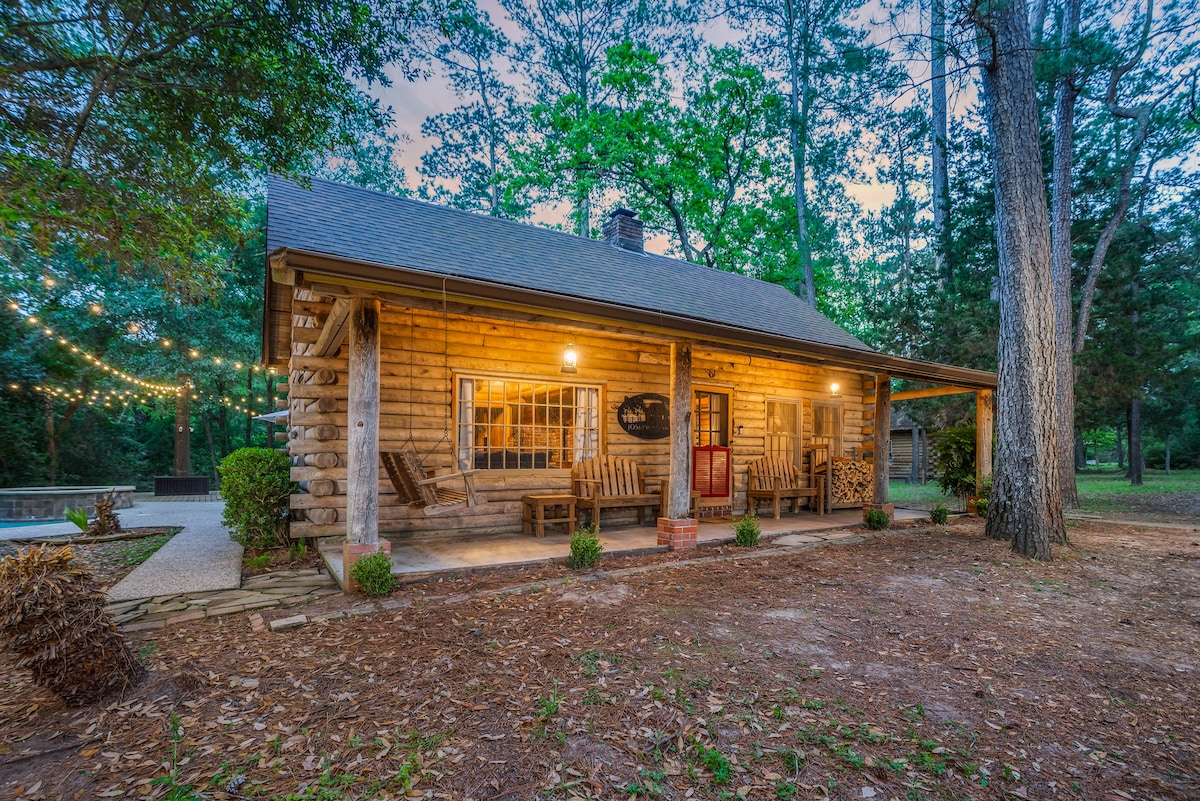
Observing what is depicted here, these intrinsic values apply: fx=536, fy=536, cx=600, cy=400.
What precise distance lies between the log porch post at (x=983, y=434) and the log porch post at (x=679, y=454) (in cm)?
630

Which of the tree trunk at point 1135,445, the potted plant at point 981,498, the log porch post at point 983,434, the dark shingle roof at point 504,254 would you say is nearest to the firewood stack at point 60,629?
the dark shingle roof at point 504,254

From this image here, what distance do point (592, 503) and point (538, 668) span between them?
380cm

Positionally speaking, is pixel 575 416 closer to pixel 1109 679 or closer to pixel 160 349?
pixel 1109 679

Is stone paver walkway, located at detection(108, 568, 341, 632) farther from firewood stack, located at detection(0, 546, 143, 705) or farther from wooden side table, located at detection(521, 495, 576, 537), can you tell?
wooden side table, located at detection(521, 495, 576, 537)

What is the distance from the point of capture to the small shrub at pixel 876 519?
7.66 meters

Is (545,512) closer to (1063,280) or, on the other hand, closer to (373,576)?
(373,576)

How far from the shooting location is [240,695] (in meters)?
2.68

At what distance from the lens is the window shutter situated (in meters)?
7.88

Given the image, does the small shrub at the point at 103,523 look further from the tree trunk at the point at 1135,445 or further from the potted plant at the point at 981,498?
the tree trunk at the point at 1135,445

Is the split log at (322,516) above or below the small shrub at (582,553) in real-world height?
above

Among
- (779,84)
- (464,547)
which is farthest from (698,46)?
(464,547)

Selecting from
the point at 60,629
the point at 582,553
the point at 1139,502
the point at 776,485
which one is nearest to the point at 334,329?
the point at 60,629

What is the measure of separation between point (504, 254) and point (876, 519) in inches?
258

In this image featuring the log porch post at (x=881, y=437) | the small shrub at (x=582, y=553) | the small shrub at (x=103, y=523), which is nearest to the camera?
the small shrub at (x=582, y=553)
